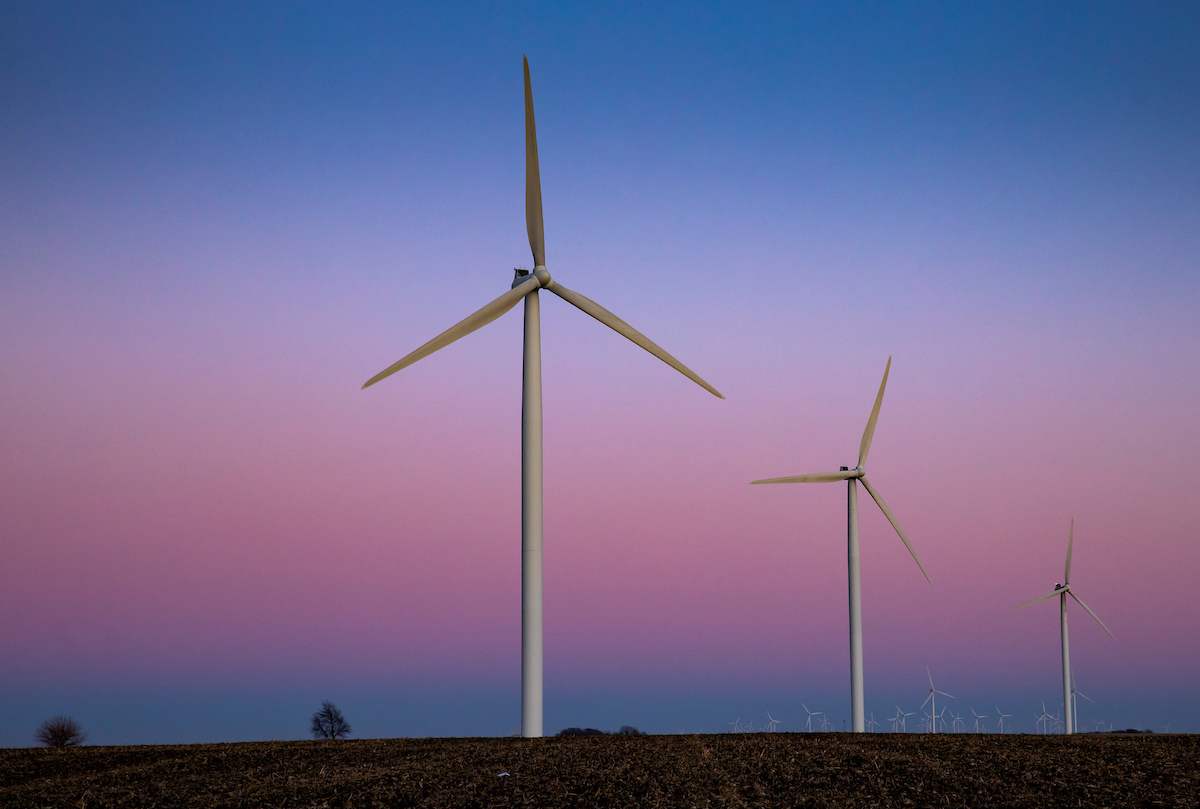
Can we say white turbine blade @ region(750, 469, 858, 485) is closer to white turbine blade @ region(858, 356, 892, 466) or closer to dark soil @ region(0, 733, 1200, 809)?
white turbine blade @ region(858, 356, 892, 466)

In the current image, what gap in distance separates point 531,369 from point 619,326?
7.30 meters

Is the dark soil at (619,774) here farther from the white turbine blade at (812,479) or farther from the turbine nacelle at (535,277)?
the white turbine blade at (812,479)

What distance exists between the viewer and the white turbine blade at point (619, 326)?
144ft

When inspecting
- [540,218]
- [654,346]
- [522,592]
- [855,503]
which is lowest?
[522,592]

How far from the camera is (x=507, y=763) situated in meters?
29.0

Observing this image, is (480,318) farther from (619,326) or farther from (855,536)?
(855,536)

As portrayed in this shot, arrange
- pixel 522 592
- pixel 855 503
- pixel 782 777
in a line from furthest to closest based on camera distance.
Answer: pixel 855 503 → pixel 522 592 → pixel 782 777

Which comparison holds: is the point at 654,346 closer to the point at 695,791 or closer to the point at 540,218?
the point at 540,218

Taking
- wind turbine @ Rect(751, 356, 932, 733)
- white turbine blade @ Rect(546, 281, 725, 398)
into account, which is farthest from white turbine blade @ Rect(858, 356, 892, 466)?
white turbine blade @ Rect(546, 281, 725, 398)

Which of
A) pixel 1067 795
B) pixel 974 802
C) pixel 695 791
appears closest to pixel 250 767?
pixel 695 791

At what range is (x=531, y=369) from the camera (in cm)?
3934

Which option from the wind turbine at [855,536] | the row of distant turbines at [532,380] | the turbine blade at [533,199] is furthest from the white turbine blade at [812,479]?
the turbine blade at [533,199]

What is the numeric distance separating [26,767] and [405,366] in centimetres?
1868

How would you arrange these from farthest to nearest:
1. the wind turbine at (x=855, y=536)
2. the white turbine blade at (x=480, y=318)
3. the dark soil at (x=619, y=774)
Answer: the wind turbine at (x=855, y=536) < the white turbine blade at (x=480, y=318) < the dark soil at (x=619, y=774)
